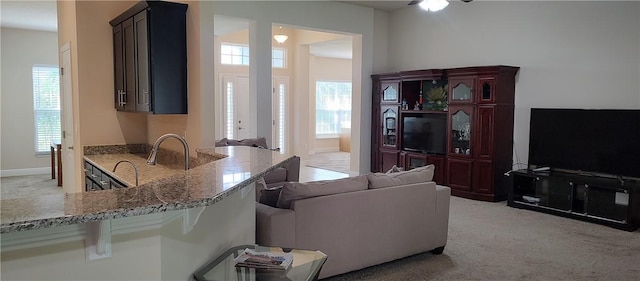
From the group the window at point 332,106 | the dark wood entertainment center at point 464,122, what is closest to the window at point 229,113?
the window at point 332,106

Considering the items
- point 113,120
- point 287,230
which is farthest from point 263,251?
point 113,120

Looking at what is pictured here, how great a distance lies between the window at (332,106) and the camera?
12.4 meters

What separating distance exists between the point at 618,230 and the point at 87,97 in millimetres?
5865

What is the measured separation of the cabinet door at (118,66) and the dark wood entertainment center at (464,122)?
447 centimetres

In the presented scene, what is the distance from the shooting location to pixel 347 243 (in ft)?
11.1

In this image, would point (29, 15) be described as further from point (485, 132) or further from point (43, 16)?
point (485, 132)

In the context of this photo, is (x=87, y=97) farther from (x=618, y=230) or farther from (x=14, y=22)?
(x=618, y=230)

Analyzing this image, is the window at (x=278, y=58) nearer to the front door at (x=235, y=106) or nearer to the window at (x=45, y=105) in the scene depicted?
the front door at (x=235, y=106)

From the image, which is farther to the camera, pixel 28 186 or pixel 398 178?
pixel 28 186

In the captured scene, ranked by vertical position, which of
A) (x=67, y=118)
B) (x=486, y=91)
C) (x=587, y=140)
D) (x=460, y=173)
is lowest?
(x=460, y=173)

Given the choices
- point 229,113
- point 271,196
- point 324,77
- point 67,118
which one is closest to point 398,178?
point 271,196

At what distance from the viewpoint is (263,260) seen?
2.02 m

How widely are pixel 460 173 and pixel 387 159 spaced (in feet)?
4.98

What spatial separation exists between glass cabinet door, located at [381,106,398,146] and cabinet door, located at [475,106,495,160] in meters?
1.61
